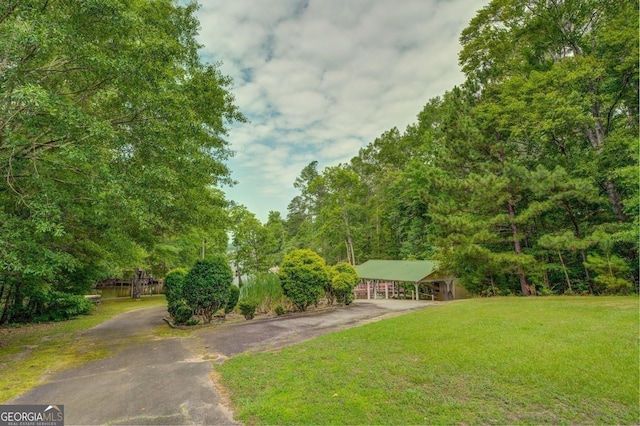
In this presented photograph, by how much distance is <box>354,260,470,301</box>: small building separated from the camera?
Result: 66.1ft

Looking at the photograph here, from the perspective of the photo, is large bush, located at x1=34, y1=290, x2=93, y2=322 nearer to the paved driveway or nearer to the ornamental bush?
the paved driveway

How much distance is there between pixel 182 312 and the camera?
34.2 feet

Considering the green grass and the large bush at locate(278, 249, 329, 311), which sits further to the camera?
the green grass

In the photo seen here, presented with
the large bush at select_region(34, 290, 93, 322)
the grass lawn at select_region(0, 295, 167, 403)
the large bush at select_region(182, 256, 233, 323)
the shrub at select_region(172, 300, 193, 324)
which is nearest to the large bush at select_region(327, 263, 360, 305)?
the large bush at select_region(182, 256, 233, 323)

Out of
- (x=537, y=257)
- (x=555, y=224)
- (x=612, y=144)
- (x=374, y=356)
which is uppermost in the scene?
(x=612, y=144)

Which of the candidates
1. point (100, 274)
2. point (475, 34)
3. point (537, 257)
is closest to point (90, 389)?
point (100, 274)

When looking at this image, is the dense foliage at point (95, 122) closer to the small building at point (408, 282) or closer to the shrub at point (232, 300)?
the shrub at point (232, 300)

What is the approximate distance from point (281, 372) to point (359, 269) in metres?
21.2

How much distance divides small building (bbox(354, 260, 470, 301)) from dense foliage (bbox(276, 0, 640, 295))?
9.77 feet

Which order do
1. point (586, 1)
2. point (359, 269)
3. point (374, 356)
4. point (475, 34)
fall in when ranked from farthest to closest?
point (359, 269), point (475, 34), point (586, 1), point (374, 356)

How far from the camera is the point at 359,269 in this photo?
2561 centimetres

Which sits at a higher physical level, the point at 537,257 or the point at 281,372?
the point at 537,257

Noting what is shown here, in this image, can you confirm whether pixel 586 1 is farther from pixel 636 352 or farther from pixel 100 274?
pixel 100 274

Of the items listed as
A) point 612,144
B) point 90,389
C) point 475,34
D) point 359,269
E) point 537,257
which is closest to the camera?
point 90,389
